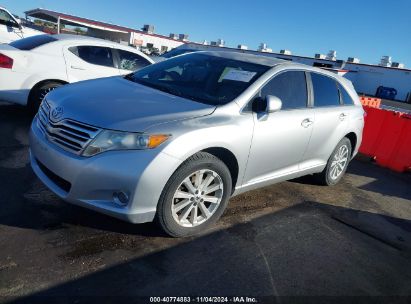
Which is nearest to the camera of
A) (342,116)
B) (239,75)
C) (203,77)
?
(239,75)

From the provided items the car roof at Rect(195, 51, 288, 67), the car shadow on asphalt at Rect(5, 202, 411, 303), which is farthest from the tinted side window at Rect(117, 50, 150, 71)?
the car shadow on asphalt at Rect(5, 202, 411, 303)

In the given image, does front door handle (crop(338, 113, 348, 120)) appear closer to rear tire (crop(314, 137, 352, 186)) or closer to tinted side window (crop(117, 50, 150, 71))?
rear tire (crop(314, 137, 352, 186))

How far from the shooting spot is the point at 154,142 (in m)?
3.26

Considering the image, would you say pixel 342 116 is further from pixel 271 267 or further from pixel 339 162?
pixel 271 267

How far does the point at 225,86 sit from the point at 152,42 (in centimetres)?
5230

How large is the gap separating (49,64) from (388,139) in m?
6.60

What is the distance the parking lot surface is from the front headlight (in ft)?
2.79

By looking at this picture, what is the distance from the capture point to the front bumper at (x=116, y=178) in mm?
3178

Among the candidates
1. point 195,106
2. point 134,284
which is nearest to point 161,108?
point 195,106

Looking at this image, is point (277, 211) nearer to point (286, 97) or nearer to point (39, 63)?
point (286, 97)

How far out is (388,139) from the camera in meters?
8.08

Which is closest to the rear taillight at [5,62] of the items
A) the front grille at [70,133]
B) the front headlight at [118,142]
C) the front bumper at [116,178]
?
the front grille at [70,133]

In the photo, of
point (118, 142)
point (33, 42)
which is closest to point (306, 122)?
point (118, 142)

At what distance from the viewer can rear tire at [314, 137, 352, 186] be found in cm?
575
